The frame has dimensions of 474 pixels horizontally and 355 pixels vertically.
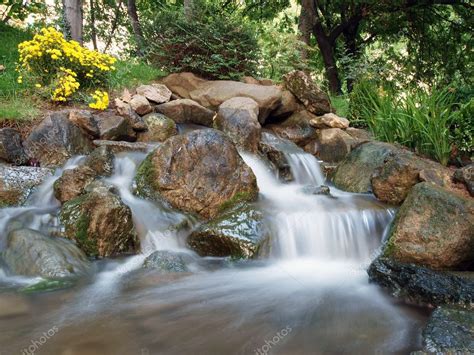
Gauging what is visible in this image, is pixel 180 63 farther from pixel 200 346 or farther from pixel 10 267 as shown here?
pixel 200 346

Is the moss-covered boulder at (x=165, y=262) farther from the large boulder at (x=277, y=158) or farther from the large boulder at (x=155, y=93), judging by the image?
the large boulder at (x=155, y=93)

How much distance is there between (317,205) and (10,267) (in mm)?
3556

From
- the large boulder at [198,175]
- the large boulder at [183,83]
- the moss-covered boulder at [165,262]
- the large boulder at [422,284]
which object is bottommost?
the large boulder at [422,284]

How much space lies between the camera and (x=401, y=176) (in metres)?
5.45

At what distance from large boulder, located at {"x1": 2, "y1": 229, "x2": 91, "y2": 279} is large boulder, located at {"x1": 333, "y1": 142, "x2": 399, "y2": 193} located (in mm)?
3867

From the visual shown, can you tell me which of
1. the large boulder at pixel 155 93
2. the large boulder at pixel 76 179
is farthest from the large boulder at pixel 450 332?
the large boulder at pixel 155 93

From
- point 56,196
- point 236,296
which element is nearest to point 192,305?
point 236,296

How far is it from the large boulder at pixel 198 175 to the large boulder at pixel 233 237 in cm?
41

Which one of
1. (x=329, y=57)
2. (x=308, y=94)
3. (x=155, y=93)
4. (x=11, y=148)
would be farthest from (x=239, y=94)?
(x=329, y=57)

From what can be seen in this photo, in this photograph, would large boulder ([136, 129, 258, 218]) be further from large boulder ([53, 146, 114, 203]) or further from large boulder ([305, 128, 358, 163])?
large boulder ([305, 128, 358, 163])

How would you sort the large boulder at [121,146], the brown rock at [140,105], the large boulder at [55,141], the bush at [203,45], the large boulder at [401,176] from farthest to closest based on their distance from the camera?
the bush at [203,45] < the brown rock at [140,105] < the large boulder at [121,146] < the large boulder at [55,141] < the large boulder at [401,176]

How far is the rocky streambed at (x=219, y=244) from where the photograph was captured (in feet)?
10.1

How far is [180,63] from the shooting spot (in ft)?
29.1

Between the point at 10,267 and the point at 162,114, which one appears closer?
the point at 10,267
